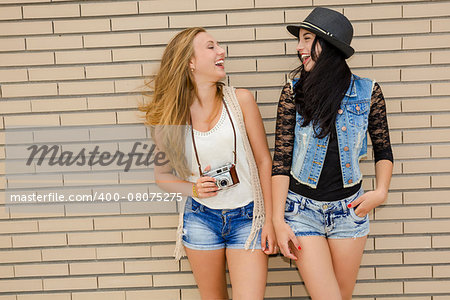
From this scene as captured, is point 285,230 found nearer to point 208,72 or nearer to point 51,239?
point 208,72

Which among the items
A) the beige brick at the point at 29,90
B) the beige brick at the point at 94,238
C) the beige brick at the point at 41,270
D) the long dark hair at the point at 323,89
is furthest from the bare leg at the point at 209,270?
the beige brick at the point at 29,90

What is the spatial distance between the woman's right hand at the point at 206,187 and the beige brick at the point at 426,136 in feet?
5.37

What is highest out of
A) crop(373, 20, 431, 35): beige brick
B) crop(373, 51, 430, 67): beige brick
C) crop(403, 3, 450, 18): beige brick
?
crop(403, 3, 450, 18): beige brick

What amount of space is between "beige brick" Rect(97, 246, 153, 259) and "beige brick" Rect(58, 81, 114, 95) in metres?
1.30

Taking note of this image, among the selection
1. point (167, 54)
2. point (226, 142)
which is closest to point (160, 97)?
point (167, 54)

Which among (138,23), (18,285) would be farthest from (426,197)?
(18,285)

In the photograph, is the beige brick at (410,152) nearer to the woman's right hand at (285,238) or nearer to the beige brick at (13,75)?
the woman's right hand at (285,238)

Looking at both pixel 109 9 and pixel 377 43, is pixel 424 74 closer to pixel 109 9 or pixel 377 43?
pixel 377 43

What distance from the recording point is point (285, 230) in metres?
2.61

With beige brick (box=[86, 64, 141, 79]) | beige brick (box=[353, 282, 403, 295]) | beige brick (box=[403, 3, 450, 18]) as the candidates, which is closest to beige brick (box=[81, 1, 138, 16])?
beige brick (box=[86, 64, 141, 79])

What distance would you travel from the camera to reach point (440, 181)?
3398mm

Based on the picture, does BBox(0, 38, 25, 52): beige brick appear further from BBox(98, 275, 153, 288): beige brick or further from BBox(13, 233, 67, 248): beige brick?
BBox(98, 275, 153, 288): beige brick

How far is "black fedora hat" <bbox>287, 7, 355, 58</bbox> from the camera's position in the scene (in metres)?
2.51

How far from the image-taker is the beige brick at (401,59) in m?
3.31
